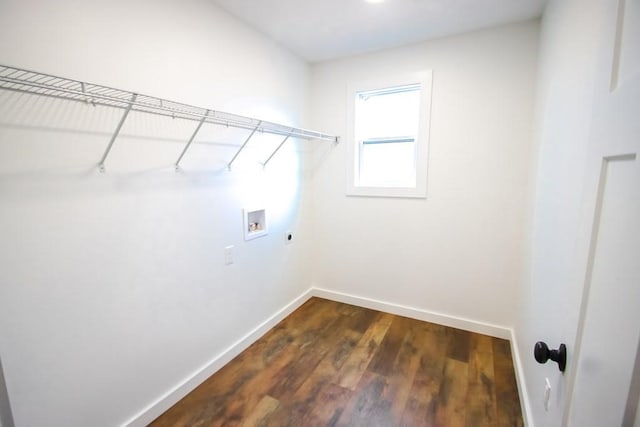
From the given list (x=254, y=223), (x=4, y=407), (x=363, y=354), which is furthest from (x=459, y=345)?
(x=4, y=407)

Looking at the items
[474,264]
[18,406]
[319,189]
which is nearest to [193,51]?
[319,189]

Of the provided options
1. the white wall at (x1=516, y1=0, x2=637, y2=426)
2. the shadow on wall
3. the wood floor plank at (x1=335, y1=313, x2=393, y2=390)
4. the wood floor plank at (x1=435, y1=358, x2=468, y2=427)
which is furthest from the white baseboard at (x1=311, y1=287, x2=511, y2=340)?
the shadow on wall

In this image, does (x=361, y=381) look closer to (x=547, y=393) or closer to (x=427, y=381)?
(x=427, y=381)

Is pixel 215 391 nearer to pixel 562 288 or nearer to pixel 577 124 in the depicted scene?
pixel 562 288

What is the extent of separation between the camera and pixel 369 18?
6.56 feet

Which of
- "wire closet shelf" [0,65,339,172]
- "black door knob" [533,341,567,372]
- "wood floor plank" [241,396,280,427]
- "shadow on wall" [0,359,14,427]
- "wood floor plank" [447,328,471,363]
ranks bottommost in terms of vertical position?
"wood floor plank" [241,396,280,427]

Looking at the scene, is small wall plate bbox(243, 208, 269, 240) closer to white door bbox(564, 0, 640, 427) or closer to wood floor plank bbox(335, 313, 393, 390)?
wood floor plank bbox(335, 313, 393, 390)

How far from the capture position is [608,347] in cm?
55

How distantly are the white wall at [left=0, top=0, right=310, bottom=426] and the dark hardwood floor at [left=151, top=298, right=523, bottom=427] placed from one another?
28 centimetres

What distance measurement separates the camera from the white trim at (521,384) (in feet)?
5.01

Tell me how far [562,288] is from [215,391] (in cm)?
195

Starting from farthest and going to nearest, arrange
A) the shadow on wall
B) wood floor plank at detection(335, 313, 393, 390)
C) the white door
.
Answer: wood floor plank at detection(335, 313, 393, 390) → the shadow on wall → the white door

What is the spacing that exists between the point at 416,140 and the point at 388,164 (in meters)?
0.36

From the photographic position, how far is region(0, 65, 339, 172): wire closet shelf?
963 mm
